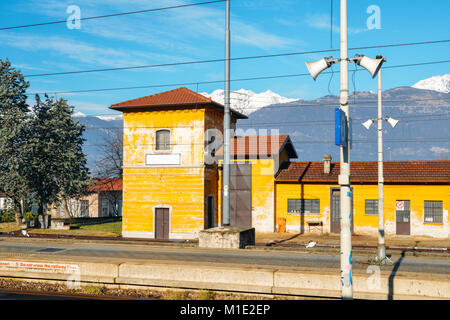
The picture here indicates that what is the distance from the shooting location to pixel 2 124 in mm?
41719

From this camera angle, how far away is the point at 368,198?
31.7 meters

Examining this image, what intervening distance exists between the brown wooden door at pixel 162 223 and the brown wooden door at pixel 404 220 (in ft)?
52.2

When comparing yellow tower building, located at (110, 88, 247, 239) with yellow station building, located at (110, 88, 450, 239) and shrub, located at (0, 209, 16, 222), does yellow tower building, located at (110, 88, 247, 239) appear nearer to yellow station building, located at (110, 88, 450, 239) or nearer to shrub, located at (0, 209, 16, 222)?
yellow station building, located at (110, 88, 450, 239)

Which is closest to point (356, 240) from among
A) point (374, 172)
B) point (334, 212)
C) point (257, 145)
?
point (334, 212)

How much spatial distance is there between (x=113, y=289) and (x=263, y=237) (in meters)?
19.5

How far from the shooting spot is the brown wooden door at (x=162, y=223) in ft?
106

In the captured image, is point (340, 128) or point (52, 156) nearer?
point (340, 128)

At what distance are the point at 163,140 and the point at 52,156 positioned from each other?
56.7 ft

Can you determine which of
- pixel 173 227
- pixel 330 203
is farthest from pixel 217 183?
pixel 330 203

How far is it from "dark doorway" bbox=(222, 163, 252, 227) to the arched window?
17.0 feet

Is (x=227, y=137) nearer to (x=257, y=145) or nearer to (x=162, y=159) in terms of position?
(x=162, y=159)

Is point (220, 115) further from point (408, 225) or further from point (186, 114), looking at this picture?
point (408, 225)

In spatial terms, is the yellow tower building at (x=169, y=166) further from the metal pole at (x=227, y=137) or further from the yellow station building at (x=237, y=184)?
the metal pole at (x=227, y=137)
